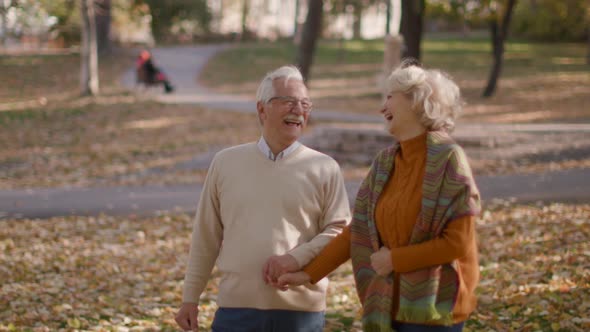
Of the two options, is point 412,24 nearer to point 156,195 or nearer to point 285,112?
point 156,195

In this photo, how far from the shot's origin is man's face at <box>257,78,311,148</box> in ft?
10.4

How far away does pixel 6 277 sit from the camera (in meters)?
7.49

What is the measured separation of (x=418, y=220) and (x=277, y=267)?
1.98ft

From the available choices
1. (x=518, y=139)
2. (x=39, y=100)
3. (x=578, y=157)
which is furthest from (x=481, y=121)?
(x=39, y=100)

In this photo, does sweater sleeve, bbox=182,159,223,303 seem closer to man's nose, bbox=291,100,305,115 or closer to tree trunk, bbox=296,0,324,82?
man's nose, bbox=291,100,305,115

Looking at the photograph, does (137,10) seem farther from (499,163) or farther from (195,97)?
(499,163)

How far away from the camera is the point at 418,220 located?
280cm

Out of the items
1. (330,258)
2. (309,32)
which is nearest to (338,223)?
(330,258)

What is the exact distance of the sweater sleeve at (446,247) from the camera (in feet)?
9.04

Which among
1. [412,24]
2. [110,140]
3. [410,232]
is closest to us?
[410,232]

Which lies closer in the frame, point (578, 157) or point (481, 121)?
point (578, 157)

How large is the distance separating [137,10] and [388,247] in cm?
3773

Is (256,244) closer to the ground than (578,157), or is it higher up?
higher up

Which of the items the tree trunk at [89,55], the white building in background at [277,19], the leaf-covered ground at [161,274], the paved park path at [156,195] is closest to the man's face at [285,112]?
the leaf-covered ground at [161,274]
